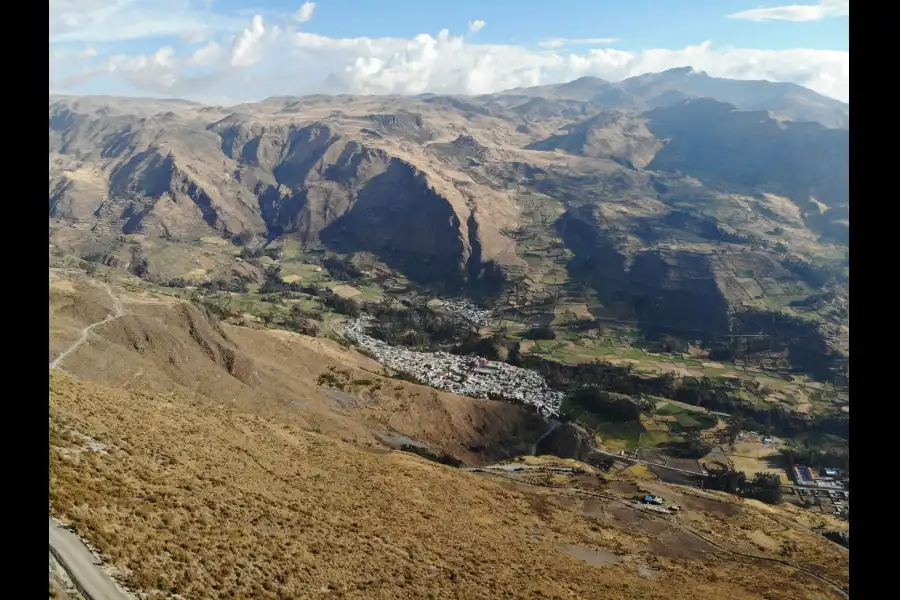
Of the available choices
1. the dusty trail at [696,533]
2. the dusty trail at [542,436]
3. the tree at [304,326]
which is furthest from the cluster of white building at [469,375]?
the dusty trail at [696,533]

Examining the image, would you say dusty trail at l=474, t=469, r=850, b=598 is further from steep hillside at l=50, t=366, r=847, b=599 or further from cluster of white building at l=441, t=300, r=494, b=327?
cluster of white building at l=441, t=300, r=494, b=327

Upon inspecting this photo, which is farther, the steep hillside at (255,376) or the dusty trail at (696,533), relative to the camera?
the steep hillside at (255,376)

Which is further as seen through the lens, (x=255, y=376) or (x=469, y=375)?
(x=469, y=375)

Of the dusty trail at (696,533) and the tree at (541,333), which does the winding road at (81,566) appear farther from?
the tree at (541,333)

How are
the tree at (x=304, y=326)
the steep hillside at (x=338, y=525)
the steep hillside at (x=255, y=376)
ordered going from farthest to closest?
1. the tree at (x=304, y=326)
2. the steep hillside at (x=255, y=376)
3. the steep hillside at (x=338, y=525)

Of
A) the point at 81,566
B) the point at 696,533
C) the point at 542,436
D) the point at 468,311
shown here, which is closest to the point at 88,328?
the point at 81,566

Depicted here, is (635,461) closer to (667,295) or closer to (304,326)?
(304,326)
